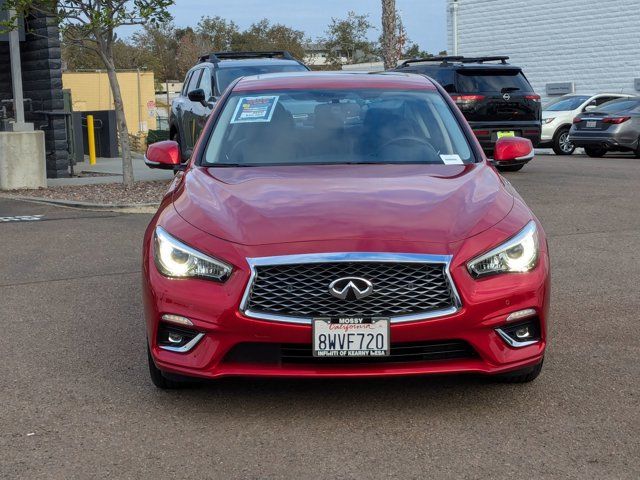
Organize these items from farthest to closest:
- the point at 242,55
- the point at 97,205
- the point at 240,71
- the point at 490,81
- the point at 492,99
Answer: the point at 490,81 < the point at 492,99 < the point at 242,55 < the point at 240,71 < the point at 97,205

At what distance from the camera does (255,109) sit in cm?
649

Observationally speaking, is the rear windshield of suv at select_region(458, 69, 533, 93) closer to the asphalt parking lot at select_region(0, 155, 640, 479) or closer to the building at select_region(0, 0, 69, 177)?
the building at select_region(0, 0, 69, 177)

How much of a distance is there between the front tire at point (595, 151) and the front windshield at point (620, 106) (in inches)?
34.0

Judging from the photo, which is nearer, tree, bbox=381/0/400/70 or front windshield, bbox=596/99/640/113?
front windshield, bbox=596/99/640/113

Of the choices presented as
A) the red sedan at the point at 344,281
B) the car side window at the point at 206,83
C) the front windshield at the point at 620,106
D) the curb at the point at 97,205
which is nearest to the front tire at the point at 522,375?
the red sedan at the point at 344,281

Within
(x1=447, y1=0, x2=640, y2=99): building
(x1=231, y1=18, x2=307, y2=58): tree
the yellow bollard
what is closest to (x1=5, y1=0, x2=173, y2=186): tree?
the yellow bollard

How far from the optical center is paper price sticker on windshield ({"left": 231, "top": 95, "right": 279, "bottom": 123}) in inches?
252

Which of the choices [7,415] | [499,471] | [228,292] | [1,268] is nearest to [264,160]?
[228,292]

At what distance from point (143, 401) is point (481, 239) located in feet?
6.03

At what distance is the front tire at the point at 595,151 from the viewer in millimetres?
23766

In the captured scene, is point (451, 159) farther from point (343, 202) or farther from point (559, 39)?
point (559, 39)

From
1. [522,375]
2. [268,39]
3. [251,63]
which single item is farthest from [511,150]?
[268,39]

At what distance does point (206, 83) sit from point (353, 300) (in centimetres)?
1121

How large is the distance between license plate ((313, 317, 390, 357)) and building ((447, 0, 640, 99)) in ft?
105
